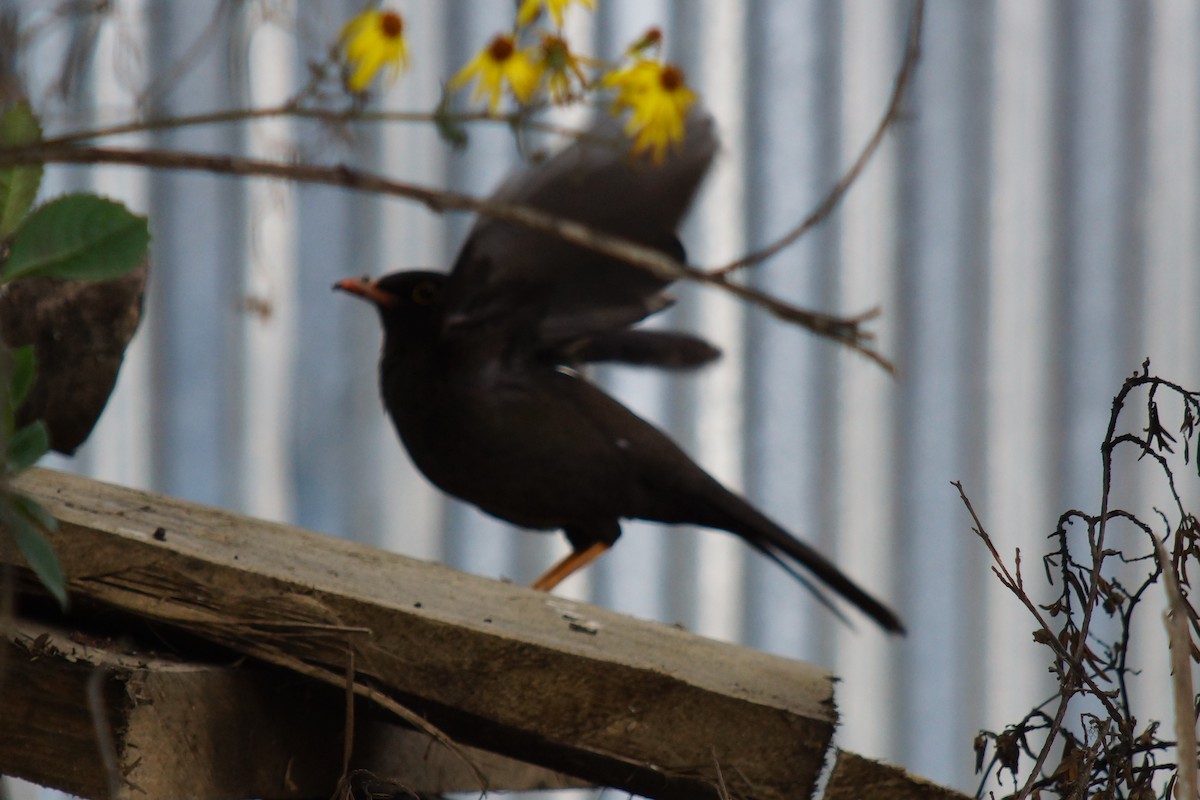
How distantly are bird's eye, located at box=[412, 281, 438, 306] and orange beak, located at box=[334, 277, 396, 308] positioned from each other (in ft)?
0.10

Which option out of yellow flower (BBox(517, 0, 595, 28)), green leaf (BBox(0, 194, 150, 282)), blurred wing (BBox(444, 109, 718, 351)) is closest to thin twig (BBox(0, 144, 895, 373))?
green leaf (BBox(0, 194, 150, 282))

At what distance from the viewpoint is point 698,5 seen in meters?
2.00

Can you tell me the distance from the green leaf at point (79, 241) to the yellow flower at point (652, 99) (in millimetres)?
468

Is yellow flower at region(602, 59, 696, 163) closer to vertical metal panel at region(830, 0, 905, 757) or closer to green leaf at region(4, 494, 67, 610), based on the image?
green leaf at region(4, 494, 67, 610)

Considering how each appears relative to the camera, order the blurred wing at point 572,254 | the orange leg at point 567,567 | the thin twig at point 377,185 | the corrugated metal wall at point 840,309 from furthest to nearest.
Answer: the corrugated metal wall at point 840,309 < the orange leg at point 567,567 < the blurred wing at point 572,254 < the thin twig at point 377,185

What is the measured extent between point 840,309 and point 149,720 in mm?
1588

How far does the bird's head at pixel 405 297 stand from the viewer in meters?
1.64

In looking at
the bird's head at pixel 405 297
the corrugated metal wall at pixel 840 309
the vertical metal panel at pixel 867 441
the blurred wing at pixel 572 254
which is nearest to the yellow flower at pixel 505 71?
the blurred wing at pixel 572 254

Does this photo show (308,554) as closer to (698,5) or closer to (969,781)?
(698,5)

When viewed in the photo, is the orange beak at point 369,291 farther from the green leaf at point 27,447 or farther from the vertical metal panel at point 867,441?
Result: the green leaf at point 27,447

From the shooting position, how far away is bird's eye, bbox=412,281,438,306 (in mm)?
1666

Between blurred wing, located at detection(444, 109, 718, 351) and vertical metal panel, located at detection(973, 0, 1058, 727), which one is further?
vertical metal panel, located at detection(973, 0, 1058, 727)

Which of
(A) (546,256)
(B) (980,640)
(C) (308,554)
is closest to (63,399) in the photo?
(C) (308,554)

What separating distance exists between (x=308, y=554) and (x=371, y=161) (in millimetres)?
1188
